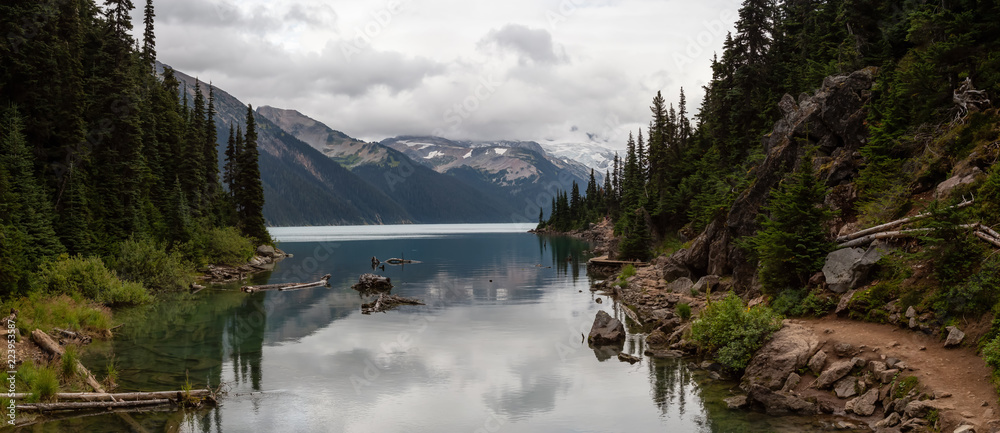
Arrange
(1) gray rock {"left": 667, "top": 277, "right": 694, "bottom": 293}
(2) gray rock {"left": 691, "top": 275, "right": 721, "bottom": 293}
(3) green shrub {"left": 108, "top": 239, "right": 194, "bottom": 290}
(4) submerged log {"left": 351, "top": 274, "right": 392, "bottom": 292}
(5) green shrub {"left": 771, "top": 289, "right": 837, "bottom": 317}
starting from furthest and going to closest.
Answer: (4) submerged log {"left": 351, "top": 274, "right": 392, "bottom": 292}, (3) green shrub {"left": 108, "top": 239, "right": 194, "bottom": 290}, (1) gray rock {"left": 667, "top": 277, "right": 694, "bottom": 293}, (2) gray rock {"left": 691, "top": 275, "right": 721, "bottom": 293}, (5) green shrub {"left": 771, "top": 289, "right": 837, "bottom": 317}

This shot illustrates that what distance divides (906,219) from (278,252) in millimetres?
100136

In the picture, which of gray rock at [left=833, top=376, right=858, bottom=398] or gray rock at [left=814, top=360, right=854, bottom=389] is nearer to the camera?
gray rock at [left=833, top=376, right=858, bottom=398]

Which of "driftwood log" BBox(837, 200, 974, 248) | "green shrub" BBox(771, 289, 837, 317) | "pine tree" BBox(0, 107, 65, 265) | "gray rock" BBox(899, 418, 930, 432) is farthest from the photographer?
"pine tree" BBox(0, 107, 65, 265)

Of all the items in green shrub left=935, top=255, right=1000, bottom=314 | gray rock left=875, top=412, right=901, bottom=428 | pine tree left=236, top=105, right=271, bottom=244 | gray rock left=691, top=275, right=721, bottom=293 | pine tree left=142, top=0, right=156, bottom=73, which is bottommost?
gray rock left=875, top=412, right=901, bottom=428

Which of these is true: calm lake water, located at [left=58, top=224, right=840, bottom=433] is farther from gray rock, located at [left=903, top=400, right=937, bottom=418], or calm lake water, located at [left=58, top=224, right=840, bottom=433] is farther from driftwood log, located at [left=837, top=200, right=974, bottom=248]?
driftwood log, located at [left=837, top=200, right=974, bottom=248]

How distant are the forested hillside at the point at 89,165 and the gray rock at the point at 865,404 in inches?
1476

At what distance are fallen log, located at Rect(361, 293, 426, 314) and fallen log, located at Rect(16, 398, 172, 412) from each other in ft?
85.2

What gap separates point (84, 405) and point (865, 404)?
86.0ft

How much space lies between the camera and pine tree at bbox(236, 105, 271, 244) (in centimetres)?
9412

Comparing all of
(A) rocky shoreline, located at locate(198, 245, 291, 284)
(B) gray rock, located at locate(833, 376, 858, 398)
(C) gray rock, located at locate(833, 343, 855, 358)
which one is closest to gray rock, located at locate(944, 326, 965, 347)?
(C) gray rock, located at locate(833, 343, 855, 358)

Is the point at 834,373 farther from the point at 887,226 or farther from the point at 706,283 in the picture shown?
the point at 706,283

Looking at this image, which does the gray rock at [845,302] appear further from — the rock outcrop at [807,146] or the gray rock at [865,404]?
the rock outcrop at [807,146]

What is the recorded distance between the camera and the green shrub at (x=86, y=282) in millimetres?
37562

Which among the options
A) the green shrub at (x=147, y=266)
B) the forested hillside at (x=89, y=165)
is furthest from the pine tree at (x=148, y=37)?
the green shrub at (x=147, y=266)
